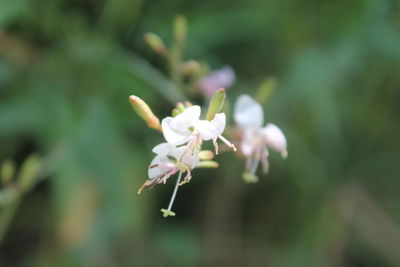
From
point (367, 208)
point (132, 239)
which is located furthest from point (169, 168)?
point (367, 208)

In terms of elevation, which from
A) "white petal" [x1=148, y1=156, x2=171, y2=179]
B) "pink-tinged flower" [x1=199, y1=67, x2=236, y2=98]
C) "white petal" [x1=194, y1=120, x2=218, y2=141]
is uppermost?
"pink-tinged flower" [x1=199, y1=67, x2=236, y2=98]

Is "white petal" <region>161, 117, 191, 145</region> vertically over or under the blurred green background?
under

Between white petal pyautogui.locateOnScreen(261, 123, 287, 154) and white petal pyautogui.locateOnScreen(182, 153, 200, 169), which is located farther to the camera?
white petal pyautogui.locateOnScreen(261, 123, 287, 154)

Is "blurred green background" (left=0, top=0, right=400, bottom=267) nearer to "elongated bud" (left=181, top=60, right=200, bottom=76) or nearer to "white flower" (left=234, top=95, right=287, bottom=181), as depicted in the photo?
"elongated bud" (left=181, top=60, right=200, bottom=76)

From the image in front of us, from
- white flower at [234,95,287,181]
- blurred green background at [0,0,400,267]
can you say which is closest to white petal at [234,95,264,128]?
white flower at [234,95,287,181]

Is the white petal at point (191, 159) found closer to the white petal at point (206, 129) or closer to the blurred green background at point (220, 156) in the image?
the white petal at point (206, 129)

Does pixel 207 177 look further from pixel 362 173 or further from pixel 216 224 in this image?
pixel 362 173
